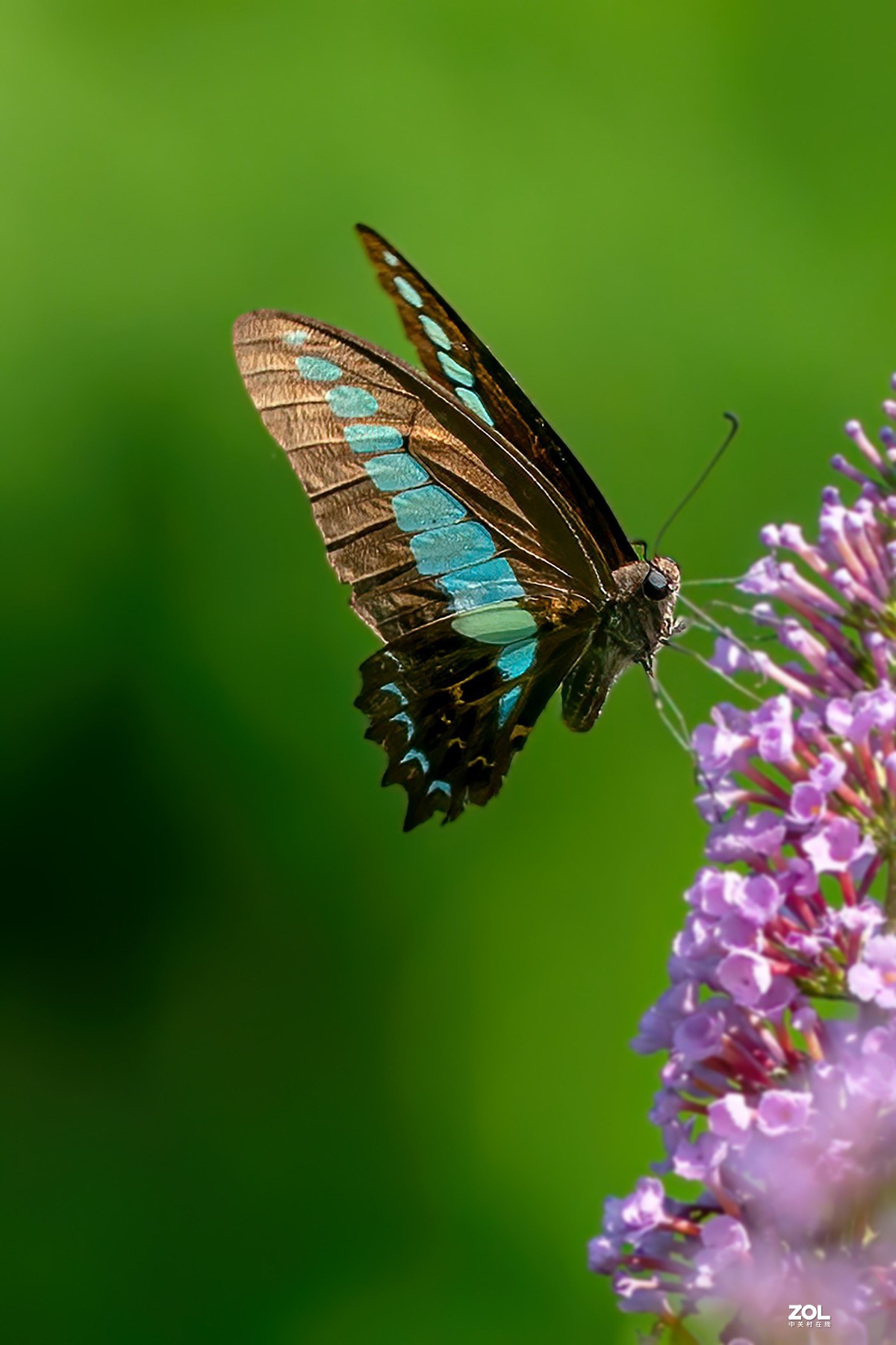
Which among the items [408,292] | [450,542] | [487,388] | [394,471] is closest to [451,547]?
[450,542]

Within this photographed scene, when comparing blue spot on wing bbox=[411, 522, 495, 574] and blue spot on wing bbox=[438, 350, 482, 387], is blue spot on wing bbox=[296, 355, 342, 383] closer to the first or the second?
blue spot on wing bbox=[438, 350, 482, 387]

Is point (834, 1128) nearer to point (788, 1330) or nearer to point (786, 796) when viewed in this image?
point (788, 1330)

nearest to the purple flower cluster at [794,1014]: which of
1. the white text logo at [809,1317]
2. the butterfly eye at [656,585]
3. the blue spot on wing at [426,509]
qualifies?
the white text logo at [809,1317]

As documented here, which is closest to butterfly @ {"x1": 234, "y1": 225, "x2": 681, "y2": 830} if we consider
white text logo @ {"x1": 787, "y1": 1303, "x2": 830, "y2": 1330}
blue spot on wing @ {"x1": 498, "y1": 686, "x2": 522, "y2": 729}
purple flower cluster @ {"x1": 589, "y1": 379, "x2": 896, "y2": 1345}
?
blue spot on wing @ {"x1": 498, "y1": 686, "x2": 522, "y2": 729}

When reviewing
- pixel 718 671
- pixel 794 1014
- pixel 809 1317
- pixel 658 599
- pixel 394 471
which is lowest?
pixel 809 1317

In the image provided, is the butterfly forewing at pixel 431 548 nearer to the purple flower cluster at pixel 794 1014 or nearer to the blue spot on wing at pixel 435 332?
the blue spot on wing at pixel 435 332

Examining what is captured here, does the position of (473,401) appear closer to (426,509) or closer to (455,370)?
(455,370)
